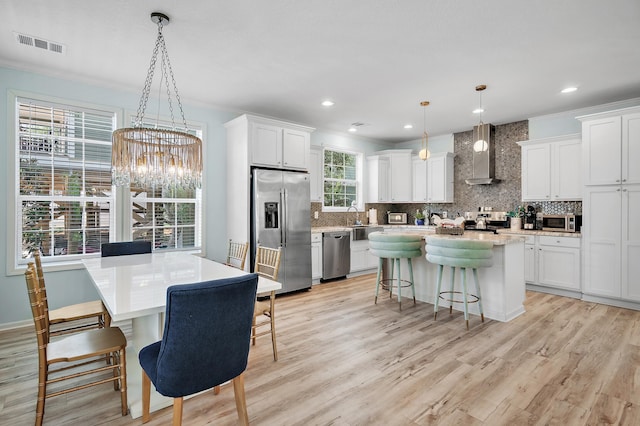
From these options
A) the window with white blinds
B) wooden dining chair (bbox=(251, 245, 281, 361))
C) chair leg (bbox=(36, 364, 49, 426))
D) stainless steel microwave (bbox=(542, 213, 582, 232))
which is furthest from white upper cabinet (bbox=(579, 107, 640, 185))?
the window with white blinds

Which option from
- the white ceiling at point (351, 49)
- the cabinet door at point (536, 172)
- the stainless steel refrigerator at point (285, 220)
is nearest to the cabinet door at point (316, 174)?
the stainless steel refrigerator at point (285, 220)

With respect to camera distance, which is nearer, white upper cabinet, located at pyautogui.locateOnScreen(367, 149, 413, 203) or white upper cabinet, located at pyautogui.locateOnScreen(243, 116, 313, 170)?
white upper cabinet, located at pyautogui.locateOnScreen(243, 116, 313, 170)

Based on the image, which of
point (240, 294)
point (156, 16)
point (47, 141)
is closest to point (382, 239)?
point (240, 294)

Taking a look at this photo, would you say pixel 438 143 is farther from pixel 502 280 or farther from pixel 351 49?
pixel 351 49

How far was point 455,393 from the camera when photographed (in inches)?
88.9

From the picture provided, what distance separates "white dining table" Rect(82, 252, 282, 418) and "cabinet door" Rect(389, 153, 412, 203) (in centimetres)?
485

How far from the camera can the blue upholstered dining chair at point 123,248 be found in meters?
3.28

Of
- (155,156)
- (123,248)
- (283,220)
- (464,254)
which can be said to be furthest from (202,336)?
(283,220)

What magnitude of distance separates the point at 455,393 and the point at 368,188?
5.07m

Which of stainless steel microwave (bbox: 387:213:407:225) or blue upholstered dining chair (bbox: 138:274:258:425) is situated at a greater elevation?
stainless steel microwave (bbox: 387:213:407:225)

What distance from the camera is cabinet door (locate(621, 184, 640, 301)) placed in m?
4.01

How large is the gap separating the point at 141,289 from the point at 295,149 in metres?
3.46

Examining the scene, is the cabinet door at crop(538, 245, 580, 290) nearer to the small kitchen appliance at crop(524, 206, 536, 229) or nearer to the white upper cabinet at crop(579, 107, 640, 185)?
the small kitchen appliance at crop(524, 206, 536, 229)

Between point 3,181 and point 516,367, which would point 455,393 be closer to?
point 516,367
